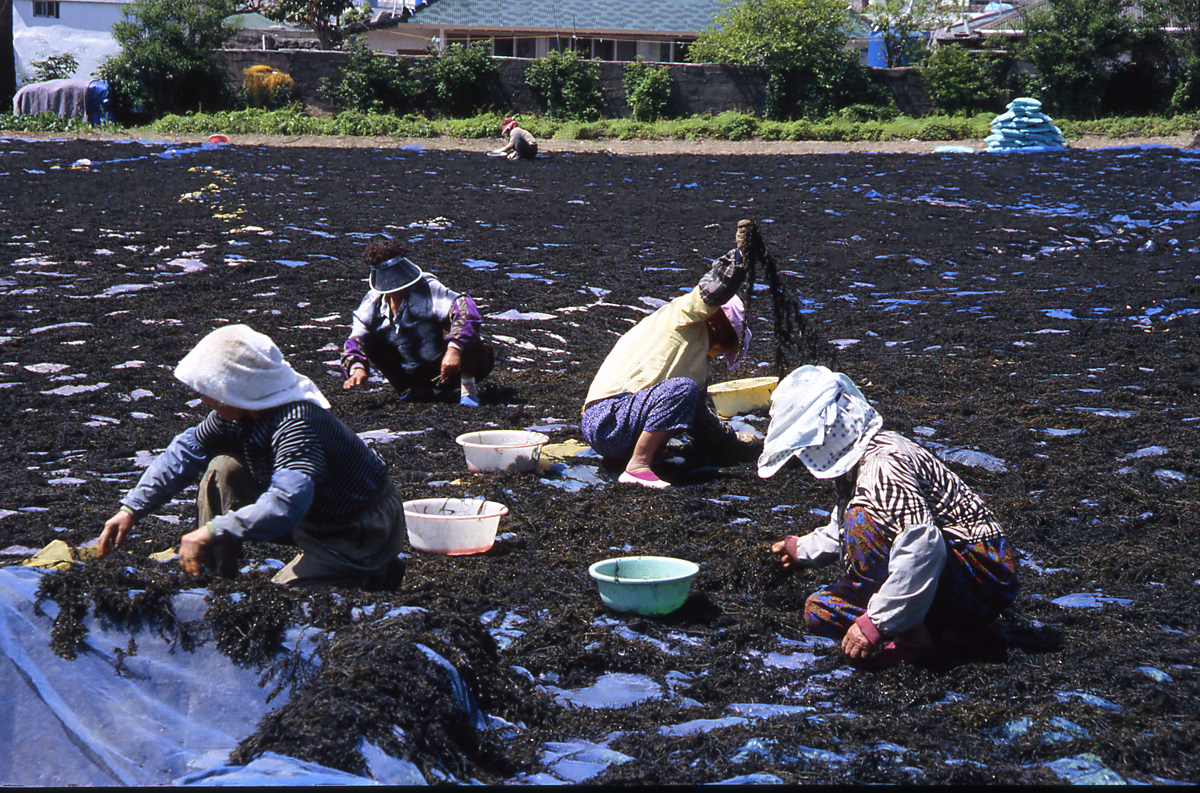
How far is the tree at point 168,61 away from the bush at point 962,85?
20307 millimetres

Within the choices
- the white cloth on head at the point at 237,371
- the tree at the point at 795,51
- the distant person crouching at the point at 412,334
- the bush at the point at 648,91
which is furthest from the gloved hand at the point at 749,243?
the tree at the point at 795,51

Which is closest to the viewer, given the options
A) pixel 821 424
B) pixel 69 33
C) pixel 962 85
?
pixel 821 424

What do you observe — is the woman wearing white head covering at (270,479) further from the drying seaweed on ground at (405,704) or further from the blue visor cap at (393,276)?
the blue visor cap at (393,276)

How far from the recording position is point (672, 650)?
3.22m

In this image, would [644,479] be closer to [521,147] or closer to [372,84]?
[521,147]

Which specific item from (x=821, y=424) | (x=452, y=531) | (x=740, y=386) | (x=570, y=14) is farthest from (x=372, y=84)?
(x=821, y=424)

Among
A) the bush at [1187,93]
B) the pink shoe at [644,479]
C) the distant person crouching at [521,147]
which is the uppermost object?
the bush at [1187,93]

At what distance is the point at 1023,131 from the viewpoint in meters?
22.4

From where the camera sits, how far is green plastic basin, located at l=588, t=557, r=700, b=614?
335 cm

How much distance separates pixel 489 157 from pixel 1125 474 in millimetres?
16593

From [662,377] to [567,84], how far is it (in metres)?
27.1

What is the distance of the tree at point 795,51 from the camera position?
3109 cm

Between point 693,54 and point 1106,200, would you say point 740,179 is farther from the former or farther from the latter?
point 693,54

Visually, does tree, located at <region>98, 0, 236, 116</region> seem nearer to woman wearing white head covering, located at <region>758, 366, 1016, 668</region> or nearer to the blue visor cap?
the blue visor cap
